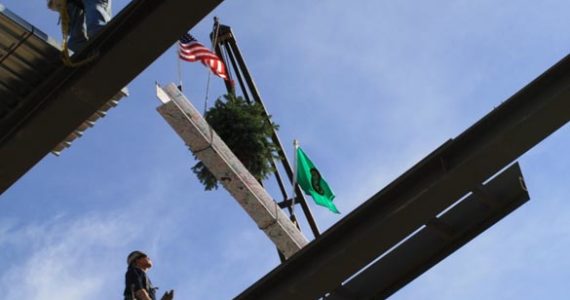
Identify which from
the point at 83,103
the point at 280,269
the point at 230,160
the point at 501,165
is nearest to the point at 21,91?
the point at 83,103

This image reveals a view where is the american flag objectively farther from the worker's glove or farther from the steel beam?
the worker's glove

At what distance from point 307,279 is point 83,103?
2.69 m

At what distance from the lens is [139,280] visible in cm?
1027

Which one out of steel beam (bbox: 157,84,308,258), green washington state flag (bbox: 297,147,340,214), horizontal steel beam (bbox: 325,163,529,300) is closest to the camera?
horizontal steel beam (bbox: 325,163,529,300)

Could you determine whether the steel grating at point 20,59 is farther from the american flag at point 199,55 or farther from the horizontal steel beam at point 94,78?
the american flag at point 199,55

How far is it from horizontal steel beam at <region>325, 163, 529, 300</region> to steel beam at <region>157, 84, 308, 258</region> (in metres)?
3.93

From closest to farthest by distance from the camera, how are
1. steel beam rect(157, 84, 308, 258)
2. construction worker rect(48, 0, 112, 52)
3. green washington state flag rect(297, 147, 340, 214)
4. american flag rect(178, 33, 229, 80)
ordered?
construction worker rect(48, 0, 112, 52)
steel beam rect(157, 84, 308, 258)
american flag rect(178, 33, 229, 80)
green washington state flag rect(297, 147, 340, 214)

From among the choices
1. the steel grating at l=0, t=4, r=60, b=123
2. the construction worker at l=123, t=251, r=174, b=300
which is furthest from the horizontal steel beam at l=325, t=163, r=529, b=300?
the steel grating at l=0, t=4, r=60, b=123

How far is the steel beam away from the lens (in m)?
13.5

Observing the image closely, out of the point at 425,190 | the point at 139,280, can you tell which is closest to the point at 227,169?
the point at 139,280

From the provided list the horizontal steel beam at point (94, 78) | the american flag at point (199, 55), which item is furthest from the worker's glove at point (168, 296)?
the american flag at point (199, 55)

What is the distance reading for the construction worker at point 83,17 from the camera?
9.58m

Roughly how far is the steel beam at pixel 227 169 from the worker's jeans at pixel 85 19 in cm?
338

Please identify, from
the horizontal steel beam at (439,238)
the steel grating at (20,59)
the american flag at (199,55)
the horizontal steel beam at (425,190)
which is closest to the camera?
the steel grating at (20,59)
